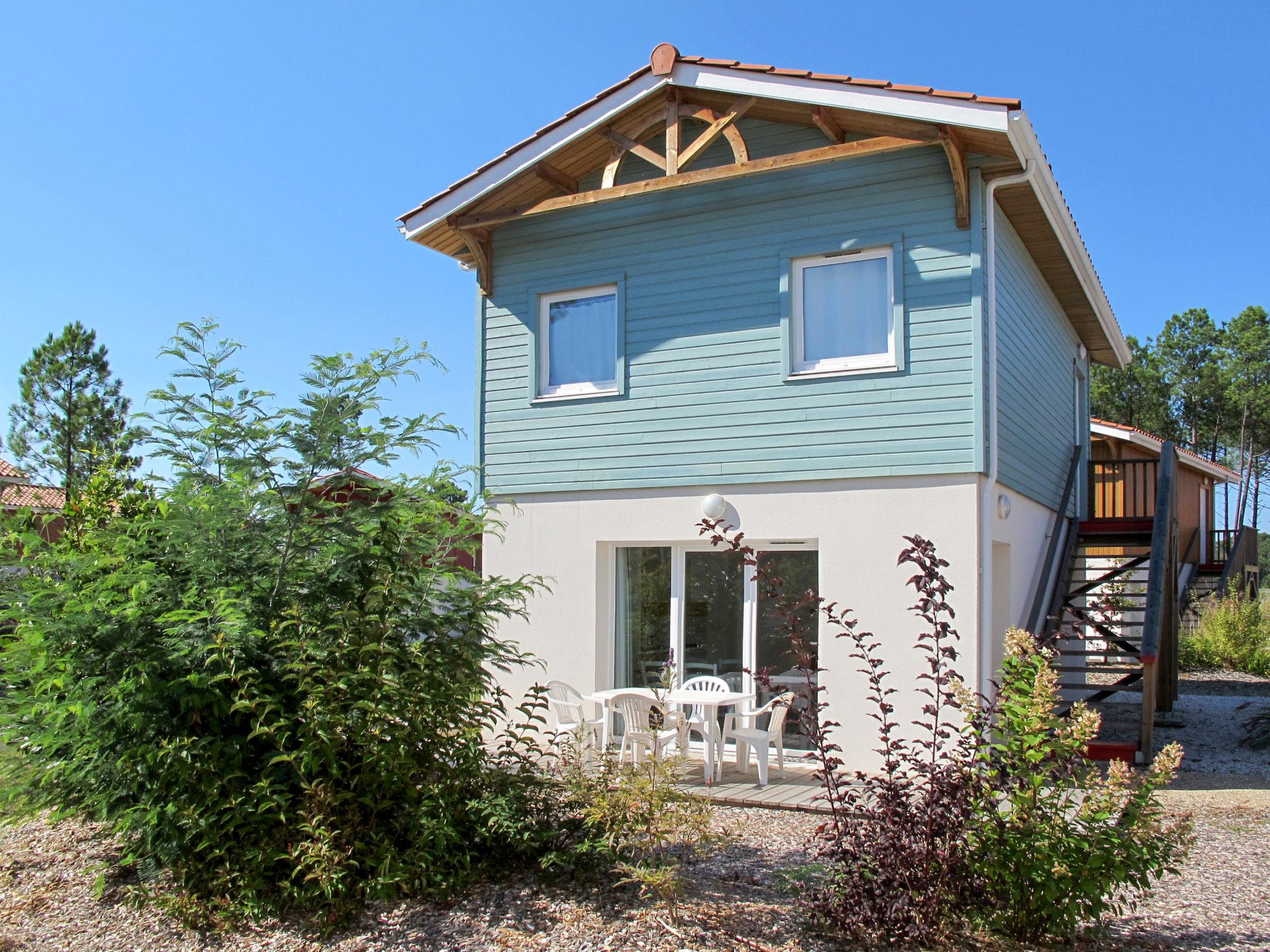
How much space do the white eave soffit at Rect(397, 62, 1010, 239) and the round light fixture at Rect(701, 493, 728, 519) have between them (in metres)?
3.33

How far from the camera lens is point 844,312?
28.9ft

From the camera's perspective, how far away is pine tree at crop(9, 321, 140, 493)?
28.8 meters

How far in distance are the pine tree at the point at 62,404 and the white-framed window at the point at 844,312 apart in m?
25.5

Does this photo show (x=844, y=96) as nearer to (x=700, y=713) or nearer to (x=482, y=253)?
(x=482, y=253)

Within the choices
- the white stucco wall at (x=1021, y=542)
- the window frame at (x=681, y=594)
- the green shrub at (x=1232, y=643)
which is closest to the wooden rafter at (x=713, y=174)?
the white stucco wall at (x=1021, y=542)

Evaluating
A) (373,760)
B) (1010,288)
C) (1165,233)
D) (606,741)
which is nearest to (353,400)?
(373,760)

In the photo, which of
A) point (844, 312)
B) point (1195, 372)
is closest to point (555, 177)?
point (844, 312)

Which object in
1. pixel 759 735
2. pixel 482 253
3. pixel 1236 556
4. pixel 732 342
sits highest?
pixel 482 253

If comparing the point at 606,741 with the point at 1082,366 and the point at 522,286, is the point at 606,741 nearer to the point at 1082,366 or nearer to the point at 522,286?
the point at 522,286

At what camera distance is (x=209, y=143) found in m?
9.62

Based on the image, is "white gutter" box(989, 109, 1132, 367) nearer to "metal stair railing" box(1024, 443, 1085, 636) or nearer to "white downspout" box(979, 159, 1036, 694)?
"white downspout" box(979, 159, 1036, 694)

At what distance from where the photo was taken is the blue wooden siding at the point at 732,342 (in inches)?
328

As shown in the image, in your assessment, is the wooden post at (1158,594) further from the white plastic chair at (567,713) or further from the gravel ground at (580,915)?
the white plastic chair at (567,713)

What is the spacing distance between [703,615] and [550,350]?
9.82ft
